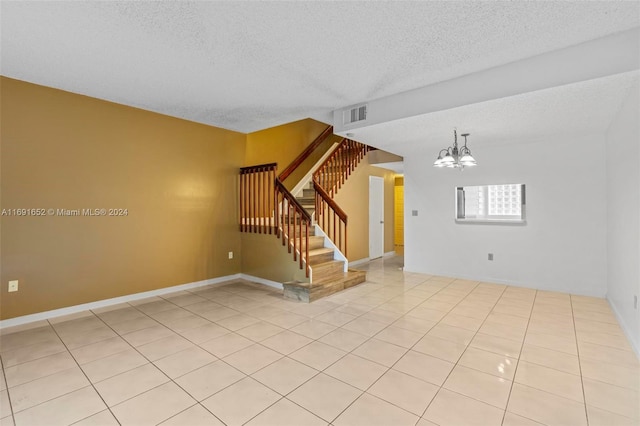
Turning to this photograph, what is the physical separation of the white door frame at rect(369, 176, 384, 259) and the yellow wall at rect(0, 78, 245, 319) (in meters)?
3.58

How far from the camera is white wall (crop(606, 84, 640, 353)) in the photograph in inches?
111

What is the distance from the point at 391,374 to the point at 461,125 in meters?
3.26

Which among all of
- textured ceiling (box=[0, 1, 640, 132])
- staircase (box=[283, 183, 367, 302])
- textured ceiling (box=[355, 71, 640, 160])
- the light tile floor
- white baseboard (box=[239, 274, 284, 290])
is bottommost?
the light tile floor

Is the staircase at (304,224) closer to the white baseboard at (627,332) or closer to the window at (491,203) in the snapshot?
the window at (491,203)

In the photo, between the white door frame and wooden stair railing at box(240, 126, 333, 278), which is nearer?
wooden stair railing at box(240, 126, 333, 278)

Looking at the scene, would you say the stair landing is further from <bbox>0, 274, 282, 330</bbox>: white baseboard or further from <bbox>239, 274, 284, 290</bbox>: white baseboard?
<bbox>0, 274, 282, 330</bbox>: white baseboard

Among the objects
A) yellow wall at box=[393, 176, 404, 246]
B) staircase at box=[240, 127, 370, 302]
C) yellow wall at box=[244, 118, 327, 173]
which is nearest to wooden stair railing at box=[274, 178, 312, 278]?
staircase at box=[240, 127, 370, 302]

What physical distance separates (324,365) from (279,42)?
2795mm

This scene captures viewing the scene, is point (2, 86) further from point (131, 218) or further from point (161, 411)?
point (161, 411)

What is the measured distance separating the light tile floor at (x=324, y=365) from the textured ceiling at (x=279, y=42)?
2.59 meters

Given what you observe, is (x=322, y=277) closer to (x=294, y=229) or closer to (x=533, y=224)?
(x=294, y=229)

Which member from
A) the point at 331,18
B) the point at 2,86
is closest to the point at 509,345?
the point at 331,18

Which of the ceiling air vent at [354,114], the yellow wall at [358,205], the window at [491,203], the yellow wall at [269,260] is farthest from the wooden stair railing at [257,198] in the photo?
the window at [491,203]

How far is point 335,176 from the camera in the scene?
22.0ft
